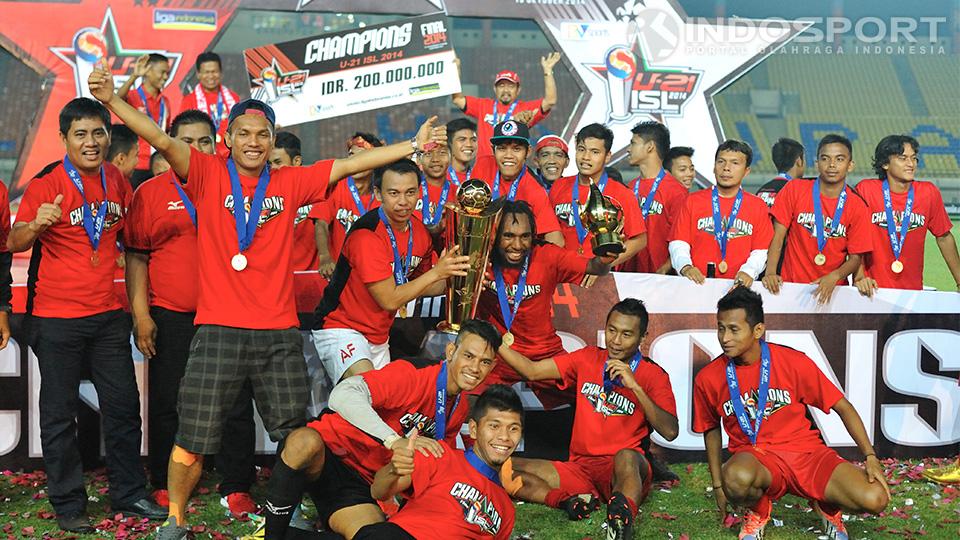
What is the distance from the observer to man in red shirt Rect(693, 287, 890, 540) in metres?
5.04

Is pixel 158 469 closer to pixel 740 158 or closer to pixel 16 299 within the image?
pixel 16 299

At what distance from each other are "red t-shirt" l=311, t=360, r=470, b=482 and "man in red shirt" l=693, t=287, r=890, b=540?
1540mm

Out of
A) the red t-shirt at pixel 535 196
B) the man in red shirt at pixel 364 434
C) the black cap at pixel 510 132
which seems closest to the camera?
the man in red shirt at pixel 364 434

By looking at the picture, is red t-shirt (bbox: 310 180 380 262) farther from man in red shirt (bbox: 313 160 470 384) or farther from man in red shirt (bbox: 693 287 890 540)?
man in red shirt (bbox: 693 287 890 540)

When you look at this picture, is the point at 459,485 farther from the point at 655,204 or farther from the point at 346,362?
the point at 655,204

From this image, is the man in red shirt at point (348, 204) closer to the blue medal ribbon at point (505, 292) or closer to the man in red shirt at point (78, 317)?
the blue medal ribbon at point (505, 292)

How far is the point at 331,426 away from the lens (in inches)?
184

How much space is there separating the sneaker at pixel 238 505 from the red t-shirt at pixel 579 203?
2.82 meters

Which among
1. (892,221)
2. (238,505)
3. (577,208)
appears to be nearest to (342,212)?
(577,208)

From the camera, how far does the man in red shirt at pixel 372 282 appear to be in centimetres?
547

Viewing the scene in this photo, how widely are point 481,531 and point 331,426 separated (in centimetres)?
91

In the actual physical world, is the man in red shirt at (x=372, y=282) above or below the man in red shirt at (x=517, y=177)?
below

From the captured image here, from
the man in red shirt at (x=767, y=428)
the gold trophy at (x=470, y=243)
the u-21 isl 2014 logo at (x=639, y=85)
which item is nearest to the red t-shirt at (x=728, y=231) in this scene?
the man in red shirt at (x=767, y=428)

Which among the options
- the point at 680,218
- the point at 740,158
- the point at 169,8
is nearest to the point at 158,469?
the point at 680,218
